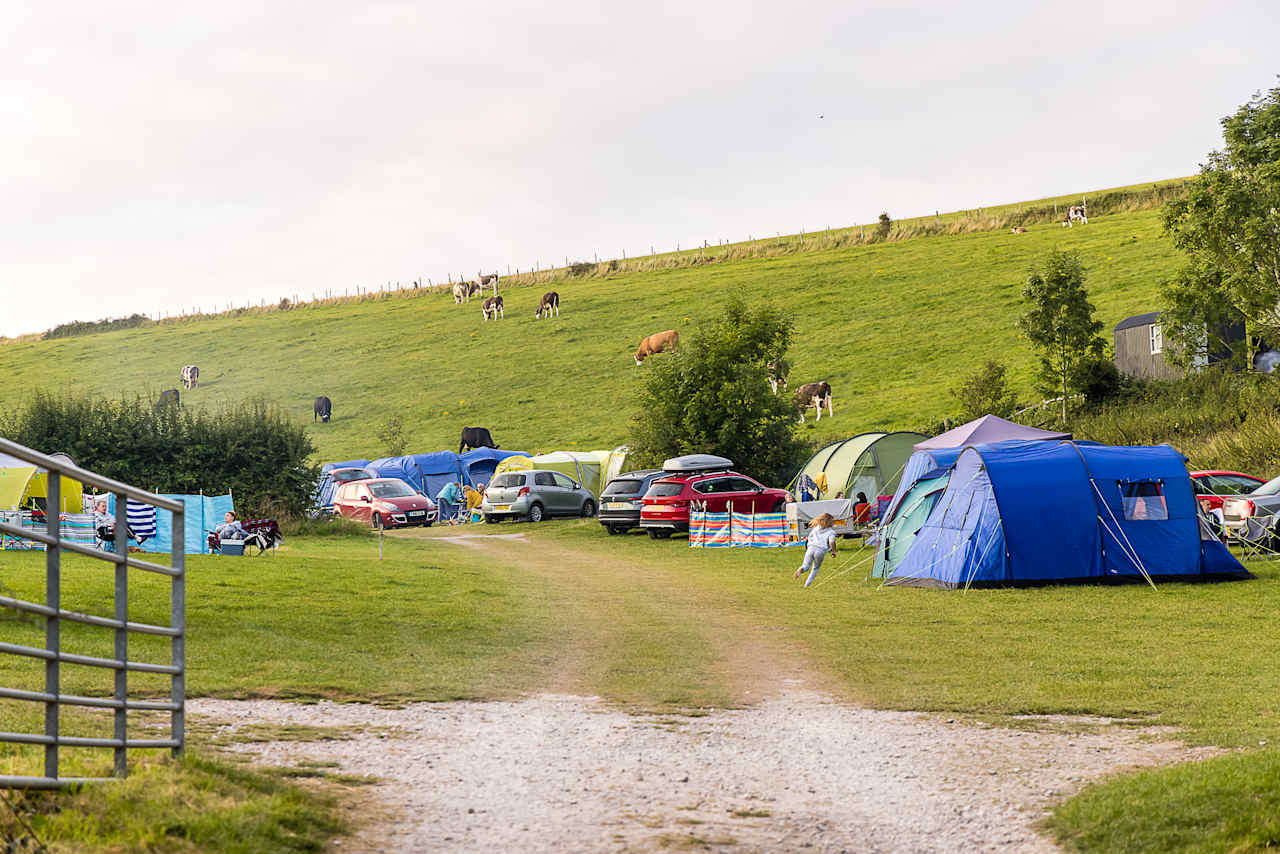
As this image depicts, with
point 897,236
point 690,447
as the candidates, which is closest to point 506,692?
point 690,447

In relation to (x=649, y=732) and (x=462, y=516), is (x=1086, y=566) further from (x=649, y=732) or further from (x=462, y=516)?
(x=462, y=516)

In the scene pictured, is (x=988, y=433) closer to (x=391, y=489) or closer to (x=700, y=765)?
(x=700, y=765)

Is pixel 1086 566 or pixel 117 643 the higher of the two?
pixel 117 643

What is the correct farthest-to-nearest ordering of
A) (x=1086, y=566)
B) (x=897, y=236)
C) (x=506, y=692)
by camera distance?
(x=897, y=236), (x=1086, y=566), (x=506, y=692)

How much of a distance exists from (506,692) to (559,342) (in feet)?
190

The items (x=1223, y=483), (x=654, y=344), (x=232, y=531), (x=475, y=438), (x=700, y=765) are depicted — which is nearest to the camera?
(x=700, y=765)

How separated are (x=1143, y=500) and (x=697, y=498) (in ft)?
41.6

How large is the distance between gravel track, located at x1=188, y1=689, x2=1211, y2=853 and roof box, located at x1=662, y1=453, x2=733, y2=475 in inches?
870

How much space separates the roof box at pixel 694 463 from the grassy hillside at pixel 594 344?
12.6 metres

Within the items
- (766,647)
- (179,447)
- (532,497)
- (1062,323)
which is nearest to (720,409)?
(532,497)

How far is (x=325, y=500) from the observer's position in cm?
3981

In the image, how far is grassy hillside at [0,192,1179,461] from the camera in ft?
172

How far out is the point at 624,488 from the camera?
32375mm

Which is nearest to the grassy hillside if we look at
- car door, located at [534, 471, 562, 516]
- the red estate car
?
car door, located at [534, 471, 562, 516]
